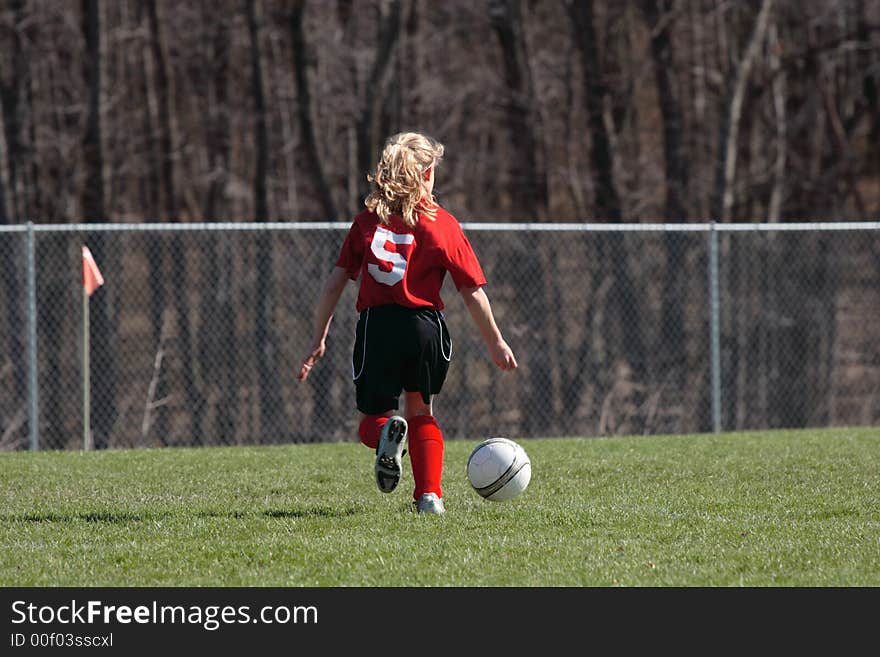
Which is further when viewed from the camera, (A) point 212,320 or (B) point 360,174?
(B) point 360,174

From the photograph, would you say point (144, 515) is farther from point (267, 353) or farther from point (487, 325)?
point (267, 353)

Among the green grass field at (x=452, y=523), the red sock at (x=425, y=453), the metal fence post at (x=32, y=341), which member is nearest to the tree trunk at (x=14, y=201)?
the metal fence post at (x=32, y=341)

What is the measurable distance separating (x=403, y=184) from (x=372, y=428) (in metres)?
1.19

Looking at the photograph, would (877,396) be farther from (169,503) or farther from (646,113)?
(169,503)

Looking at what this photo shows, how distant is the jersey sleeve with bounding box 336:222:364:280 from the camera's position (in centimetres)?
650

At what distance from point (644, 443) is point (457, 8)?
14320 millimetres

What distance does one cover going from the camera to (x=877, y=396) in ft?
61.1

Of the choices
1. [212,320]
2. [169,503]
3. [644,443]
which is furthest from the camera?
[212,320]

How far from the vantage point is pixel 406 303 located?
6.41 metres

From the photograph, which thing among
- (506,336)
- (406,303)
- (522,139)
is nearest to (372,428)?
(406,303)

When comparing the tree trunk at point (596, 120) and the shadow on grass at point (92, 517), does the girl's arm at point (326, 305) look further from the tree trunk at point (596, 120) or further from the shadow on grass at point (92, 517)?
the tree trunk at point (596, 120)

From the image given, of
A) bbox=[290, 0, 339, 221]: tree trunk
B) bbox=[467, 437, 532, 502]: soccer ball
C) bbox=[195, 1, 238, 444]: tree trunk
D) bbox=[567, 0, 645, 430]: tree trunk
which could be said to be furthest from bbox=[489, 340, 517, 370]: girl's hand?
bbox=[290, 0, 339, 221]: tree trunk
